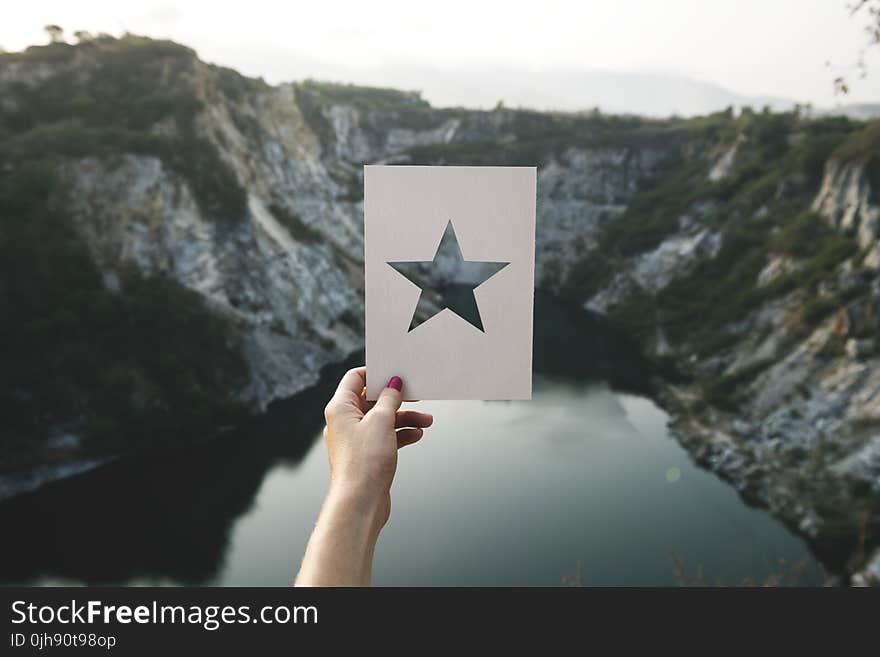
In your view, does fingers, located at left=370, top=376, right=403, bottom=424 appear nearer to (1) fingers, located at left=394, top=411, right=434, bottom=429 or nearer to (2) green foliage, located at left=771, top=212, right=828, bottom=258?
(1) fingers, located at left=394, top=411, right=434, bottom=429

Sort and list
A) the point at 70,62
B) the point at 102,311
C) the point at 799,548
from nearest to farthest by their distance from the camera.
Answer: the point at 799,548
the point at 102,311
the point at 70,62

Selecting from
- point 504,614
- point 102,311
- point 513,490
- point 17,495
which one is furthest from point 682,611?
point 102,311

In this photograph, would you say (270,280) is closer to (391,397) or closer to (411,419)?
(411,419)

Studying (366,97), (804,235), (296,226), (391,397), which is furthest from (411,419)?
(366,97)

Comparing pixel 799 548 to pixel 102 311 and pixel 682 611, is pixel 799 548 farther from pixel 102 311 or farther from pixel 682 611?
pixel 102 311

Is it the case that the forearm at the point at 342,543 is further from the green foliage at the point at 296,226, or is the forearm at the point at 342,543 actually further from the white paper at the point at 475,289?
the green foliage at the point at 296,226
